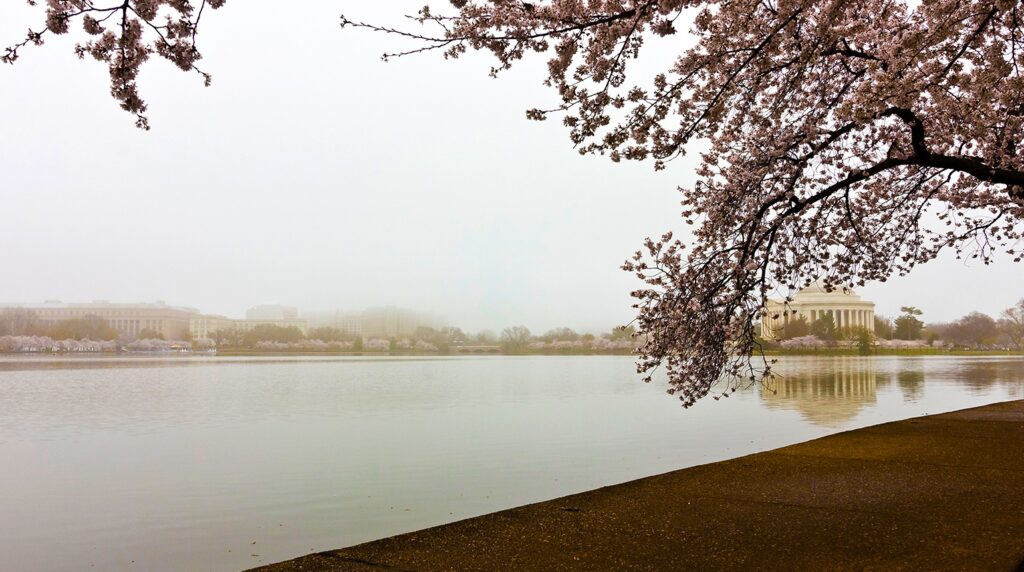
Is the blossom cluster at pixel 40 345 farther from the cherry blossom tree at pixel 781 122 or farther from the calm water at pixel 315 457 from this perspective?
the cherry blossom tree at pixel 781 122

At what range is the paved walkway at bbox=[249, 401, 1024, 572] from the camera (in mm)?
4746

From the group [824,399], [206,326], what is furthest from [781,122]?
[206,326]

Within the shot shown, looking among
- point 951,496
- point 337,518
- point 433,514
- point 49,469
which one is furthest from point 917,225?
point 49,469

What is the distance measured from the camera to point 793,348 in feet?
360

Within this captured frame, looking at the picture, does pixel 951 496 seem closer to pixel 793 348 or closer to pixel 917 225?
pixel 917 225

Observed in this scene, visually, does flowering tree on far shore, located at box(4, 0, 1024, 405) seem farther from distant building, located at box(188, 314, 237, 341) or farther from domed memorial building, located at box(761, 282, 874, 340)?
distant building, located at box(188, 314, 237, 341)

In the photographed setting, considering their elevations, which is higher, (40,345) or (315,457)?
(315,457)

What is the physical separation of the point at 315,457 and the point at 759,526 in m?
9.74

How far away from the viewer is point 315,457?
13062 millimetres

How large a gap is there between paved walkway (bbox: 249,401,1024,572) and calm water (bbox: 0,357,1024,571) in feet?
8.06

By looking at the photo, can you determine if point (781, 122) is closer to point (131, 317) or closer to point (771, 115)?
point (771, 115)

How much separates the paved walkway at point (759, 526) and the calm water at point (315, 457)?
96.8 inches

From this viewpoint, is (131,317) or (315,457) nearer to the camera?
(315,457)

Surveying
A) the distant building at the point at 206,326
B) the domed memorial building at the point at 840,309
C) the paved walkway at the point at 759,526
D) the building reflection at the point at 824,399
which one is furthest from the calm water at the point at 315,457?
the distant building at the point at 206,326
